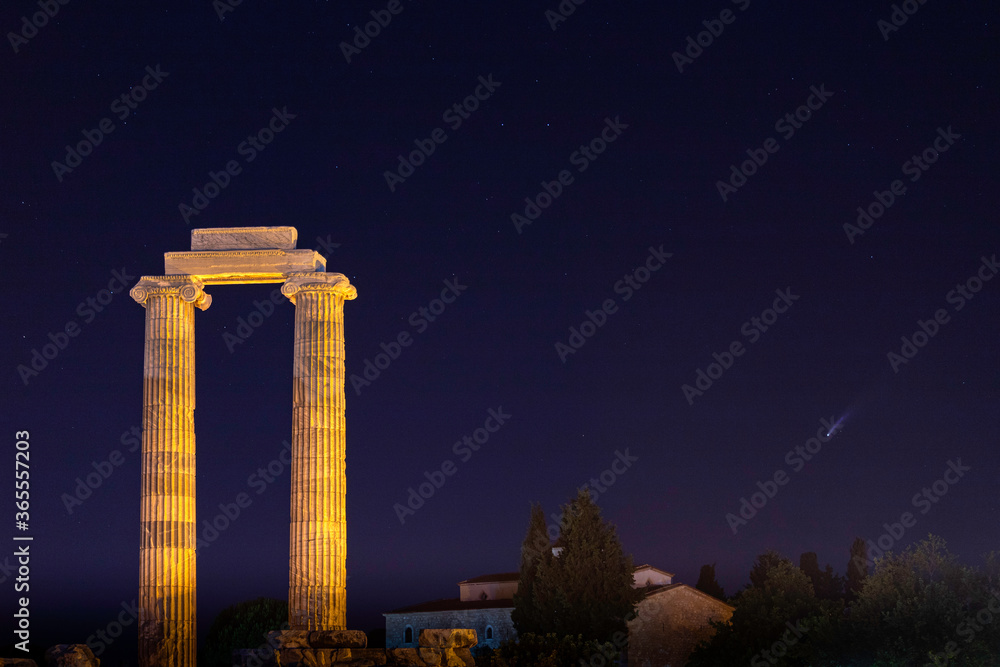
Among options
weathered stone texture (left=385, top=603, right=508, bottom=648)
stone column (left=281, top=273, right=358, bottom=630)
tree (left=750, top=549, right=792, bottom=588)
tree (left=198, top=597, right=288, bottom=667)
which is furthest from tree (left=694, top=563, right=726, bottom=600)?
stone column (left=281, top=273, right=358, bottom=630)

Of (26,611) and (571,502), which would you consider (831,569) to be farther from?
(26,611)

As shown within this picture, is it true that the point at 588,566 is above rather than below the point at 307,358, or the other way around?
below

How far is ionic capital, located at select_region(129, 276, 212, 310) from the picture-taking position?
35.5 meters

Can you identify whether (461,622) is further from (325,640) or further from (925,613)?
(325,640)

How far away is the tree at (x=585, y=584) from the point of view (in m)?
50.5

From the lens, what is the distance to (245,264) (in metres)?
35.9

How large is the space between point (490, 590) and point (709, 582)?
18974mm

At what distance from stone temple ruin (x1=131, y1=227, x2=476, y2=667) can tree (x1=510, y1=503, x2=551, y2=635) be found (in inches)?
702

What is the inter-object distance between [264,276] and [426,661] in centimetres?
1336

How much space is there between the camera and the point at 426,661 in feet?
96.2

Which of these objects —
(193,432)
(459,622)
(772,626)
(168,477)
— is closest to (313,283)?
(193,432)

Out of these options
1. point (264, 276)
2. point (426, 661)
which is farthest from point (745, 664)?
point (264, 276)

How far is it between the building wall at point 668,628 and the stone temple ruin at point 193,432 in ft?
89.3

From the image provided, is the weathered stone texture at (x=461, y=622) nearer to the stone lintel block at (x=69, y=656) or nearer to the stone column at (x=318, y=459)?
the stone column at (x=318, y=459)
